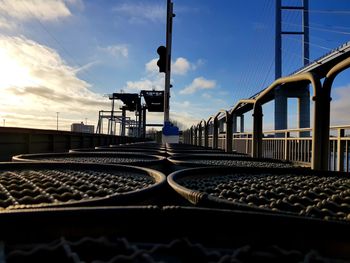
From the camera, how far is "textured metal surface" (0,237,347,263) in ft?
2.81

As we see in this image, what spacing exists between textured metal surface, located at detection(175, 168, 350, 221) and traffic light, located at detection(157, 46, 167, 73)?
8.34 meters

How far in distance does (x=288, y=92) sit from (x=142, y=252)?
2528 cm

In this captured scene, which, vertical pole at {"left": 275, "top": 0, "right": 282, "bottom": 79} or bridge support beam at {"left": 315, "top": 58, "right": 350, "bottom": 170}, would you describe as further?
vertical pole at {"left": 275, "top": 0, "right": 282, "bottom": 79}

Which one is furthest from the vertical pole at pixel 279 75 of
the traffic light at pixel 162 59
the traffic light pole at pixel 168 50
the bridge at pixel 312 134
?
the bridge at pixel 312 134

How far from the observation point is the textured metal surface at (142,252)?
855 millimetres

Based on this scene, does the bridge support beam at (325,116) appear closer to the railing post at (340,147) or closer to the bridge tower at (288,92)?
the railing post at (340,147)

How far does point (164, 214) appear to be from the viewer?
39.2 inches

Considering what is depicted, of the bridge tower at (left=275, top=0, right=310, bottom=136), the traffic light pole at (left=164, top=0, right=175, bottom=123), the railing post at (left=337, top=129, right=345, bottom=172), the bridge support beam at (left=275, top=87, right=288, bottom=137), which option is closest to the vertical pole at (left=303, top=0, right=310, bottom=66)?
A: the bridge tower at (left=275, top=0, right=310, bottom=136)

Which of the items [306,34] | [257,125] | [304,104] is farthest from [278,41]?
[257,125]

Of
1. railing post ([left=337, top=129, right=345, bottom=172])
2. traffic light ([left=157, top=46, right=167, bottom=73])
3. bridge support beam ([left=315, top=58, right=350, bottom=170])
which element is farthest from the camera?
traffic light ([left=157, top=46, right=167, bottom=73])

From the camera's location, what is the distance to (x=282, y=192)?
155cm

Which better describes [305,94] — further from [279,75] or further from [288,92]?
[279,75]

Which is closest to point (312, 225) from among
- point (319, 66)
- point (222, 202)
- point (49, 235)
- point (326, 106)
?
point (222, 202)

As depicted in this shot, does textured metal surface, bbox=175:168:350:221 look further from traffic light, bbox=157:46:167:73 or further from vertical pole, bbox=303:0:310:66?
vertical pole, bbox=303:0:310:66
